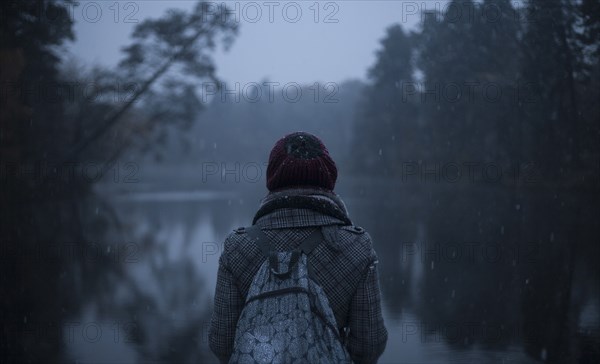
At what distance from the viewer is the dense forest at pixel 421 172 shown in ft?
20.9

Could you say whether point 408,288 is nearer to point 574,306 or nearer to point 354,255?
point 574,306

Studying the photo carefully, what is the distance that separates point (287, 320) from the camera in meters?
1.97

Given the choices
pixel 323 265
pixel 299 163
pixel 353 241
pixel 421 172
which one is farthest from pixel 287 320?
pixel 421 172

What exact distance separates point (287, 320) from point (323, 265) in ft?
0.98

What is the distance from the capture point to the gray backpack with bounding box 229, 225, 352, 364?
194 cm

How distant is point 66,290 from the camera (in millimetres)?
7633

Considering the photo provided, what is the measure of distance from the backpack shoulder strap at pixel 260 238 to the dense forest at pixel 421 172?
3149mm

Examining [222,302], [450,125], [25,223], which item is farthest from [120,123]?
[222,302]

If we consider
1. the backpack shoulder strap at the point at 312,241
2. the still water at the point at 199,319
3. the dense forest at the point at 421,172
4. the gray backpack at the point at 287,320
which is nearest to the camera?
the gray backpack at the point at 287,320

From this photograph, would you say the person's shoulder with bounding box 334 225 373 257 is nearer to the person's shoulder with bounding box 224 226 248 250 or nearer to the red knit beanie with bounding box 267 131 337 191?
the red knit beanie with bounding box 267 131 337 191

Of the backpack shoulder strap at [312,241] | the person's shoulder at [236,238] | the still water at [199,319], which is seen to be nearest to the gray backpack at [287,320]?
the backpack shoulder strap at [312,241]

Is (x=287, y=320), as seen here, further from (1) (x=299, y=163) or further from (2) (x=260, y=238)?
(1) (x=299, y=163)

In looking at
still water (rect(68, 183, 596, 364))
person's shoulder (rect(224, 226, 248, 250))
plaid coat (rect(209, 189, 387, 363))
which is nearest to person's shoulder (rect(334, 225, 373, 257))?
plaid coat (rect(209, 189, 387, 363))

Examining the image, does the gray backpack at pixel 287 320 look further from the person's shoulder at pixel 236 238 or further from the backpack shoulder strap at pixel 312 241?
the person's shoulder at pixel 236 238
